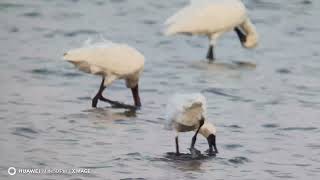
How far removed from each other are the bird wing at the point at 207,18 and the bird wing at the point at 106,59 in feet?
6.74

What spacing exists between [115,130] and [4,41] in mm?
4388

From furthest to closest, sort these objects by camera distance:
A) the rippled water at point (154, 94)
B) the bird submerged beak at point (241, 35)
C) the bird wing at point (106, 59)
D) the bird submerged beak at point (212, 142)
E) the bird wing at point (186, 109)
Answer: the bird submerged beak at point (241, 35)
the bird wing at point (106, 59)
the bird submerged beak at point (212, 142)
the bird wing at point (186, 109)
the rippled water at point (154, 94)

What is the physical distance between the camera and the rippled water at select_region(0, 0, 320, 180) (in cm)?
846

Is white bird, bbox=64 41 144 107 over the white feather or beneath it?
over

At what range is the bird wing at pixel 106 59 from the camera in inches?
405

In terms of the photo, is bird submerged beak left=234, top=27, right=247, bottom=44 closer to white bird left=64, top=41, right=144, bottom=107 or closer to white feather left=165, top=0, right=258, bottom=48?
white feather left=165, top=0, right=258, bottom=48

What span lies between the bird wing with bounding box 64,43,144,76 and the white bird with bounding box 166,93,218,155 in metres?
1.55

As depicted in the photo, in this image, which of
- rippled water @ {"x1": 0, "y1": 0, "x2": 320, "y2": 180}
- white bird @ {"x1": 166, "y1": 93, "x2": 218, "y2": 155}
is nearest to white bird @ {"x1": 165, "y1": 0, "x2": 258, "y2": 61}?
rippled water @ {"x1": 0, "y1": 0, "x2": 320, "y2": 180}

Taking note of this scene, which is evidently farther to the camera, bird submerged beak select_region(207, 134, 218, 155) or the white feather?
the white feather

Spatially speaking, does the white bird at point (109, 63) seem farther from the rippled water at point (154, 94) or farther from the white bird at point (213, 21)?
the white bird at point (213, 21)

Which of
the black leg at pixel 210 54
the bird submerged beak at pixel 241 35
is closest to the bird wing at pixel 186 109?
the black leg at pixel 210 54

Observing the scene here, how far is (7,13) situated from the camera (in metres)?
15.6

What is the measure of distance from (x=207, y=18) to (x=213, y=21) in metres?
0.09

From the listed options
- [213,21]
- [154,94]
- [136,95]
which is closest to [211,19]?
[213,21]
